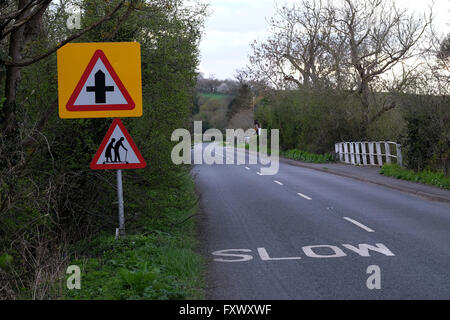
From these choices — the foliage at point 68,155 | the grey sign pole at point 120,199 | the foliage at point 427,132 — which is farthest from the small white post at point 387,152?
the grey sign pole at point 120,199

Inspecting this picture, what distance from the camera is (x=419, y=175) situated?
71.5 ft

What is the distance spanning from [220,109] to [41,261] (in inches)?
4212

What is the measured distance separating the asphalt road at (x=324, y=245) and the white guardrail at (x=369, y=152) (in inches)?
375

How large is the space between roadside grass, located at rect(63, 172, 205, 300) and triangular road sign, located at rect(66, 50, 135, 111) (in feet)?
6.56

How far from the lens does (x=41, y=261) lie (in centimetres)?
752

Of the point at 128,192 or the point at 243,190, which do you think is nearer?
the point at 128,192

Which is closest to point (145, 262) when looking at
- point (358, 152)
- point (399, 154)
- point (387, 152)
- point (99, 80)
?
point (99, 80)

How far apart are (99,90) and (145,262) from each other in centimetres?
243

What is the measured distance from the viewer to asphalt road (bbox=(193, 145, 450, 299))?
22.7 feet

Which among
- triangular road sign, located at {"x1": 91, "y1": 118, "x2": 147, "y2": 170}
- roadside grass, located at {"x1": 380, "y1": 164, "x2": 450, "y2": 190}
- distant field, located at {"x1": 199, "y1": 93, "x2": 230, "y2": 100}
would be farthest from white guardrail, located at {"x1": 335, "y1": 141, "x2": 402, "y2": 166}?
distant field, located at {"x1": 199, "y1": 93, "x2": 230, "y2": 100}

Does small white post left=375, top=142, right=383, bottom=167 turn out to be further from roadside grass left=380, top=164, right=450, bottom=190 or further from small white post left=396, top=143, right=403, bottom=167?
small white post left=396, top=143, right=403, bottom=167

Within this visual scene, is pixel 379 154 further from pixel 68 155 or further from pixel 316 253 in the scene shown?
pixel 68 155
